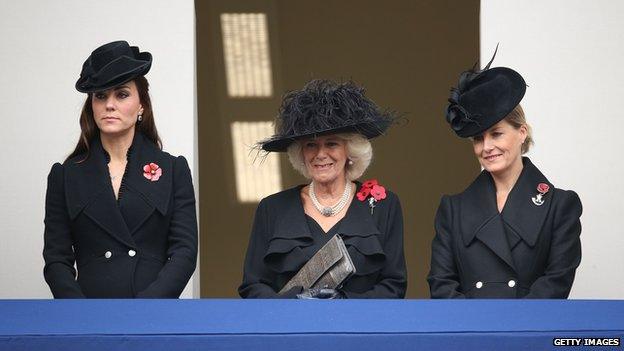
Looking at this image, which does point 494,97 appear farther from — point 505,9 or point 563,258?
point 505,9

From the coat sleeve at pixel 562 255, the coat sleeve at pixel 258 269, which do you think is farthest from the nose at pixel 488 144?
the coat sleeve at pixel 258 269

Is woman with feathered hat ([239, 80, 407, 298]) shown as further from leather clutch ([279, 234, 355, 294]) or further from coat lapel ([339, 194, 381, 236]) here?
leather clutch ([279, 234, 355, 294])


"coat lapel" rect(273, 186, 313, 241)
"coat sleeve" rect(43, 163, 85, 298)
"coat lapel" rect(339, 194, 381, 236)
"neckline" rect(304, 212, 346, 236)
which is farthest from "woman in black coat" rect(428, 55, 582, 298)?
"coat sleeve" rect(43, 163, 85, 298)

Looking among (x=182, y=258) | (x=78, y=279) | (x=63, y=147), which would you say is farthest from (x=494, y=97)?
(x=63, y=147)

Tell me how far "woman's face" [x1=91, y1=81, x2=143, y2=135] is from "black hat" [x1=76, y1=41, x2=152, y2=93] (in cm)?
4

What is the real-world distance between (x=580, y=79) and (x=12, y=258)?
2464mm

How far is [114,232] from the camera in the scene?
4.04 metres

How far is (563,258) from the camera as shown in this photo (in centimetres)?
395

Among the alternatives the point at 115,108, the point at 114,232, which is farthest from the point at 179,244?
the point at 115,108

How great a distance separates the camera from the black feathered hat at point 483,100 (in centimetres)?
405

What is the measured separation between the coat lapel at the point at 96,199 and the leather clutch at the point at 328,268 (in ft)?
1.92

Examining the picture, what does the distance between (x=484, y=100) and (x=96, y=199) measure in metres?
1.28

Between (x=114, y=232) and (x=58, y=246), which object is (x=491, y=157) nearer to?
(x=114, y=232)

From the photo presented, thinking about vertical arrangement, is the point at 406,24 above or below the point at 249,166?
above
